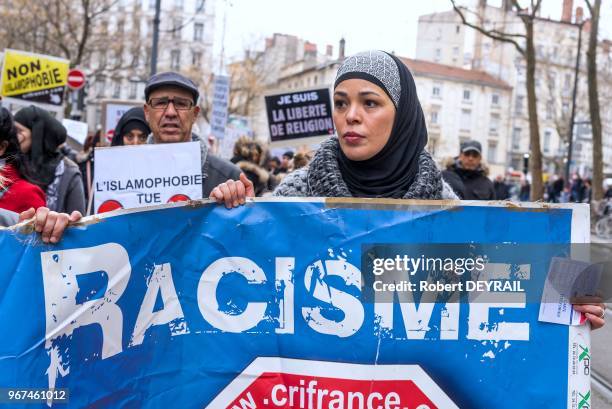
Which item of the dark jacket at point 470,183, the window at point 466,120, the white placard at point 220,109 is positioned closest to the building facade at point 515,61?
the window at point 466,120

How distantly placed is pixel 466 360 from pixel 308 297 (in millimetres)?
504

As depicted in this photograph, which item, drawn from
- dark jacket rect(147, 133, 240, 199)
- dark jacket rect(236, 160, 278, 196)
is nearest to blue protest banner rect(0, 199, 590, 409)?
dark jacket rect(147, 133, 240, 199)

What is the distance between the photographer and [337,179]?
98.3 inches

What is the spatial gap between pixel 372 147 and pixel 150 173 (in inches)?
50.8

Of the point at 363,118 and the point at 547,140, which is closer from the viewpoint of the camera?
the point at 363,118

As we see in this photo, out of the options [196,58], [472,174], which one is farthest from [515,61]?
[472,174]

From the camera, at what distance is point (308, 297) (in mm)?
2295

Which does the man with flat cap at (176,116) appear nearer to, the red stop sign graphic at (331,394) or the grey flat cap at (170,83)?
the grey flat cap at (170,83)

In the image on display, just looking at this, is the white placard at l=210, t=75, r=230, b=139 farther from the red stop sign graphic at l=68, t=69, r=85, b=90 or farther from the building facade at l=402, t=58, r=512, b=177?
the building facade at l=402, t=58, r=512, b=177

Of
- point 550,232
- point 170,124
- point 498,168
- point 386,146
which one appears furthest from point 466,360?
point 498,168

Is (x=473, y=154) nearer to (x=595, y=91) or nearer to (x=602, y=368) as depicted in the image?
(x=602, y=368)

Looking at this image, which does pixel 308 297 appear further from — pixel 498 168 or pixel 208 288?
pixel 498 168

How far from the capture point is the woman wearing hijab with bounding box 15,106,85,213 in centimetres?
439

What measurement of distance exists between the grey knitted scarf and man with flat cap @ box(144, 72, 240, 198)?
4.27 feet
